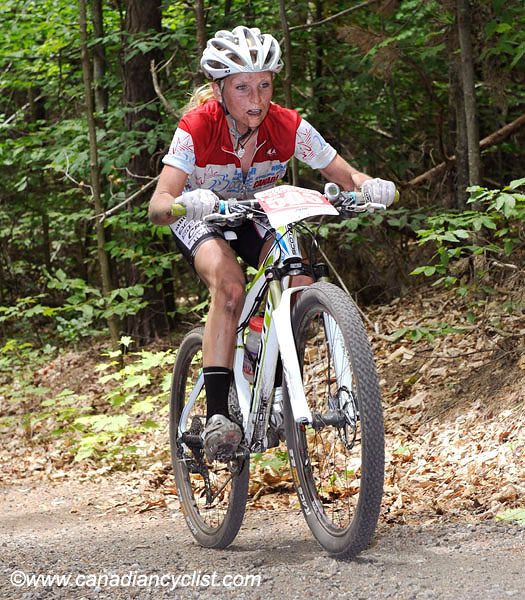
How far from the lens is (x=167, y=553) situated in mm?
3789

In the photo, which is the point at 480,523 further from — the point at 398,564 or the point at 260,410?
the point at 260,410

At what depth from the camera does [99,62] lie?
11016 millimetres

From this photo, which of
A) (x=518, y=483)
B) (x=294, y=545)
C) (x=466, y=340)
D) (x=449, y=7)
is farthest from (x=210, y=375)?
(x=449, y=7)

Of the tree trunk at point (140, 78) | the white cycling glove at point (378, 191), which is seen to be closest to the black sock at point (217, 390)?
the white cycling glove at point (378, 191)

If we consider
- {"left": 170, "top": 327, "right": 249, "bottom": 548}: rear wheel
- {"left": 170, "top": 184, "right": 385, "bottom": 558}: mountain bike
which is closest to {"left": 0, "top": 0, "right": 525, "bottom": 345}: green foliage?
{"left": 170, "top": 327, "right": 249, "bottom": 548}: rear wheel

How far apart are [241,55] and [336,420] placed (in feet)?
5.79

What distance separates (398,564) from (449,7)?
5.44 metres

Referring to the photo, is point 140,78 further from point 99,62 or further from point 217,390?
point 217,390

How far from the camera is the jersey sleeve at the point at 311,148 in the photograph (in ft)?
12.6

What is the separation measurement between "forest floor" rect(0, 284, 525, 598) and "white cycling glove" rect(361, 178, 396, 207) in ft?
4.97

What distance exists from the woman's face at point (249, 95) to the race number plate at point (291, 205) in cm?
54

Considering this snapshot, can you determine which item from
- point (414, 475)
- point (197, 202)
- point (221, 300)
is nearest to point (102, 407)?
point (414, 475)

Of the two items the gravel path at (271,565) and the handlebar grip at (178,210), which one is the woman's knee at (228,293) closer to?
the handlebar grip at (178,210)

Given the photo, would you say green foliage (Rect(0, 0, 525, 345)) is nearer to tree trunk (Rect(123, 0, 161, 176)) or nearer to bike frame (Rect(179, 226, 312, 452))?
tree trunk (Rect(123, 0, 161, 176))
